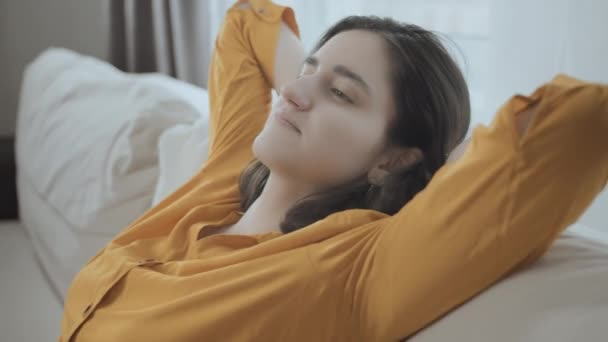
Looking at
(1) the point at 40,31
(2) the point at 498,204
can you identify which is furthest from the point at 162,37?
(2) the point at 498,204

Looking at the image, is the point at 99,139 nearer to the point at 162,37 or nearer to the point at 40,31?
the point at 162,37

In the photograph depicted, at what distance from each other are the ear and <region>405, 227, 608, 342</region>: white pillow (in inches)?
11.0

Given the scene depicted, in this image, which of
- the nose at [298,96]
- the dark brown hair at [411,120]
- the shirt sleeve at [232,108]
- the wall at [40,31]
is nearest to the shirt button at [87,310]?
the shirt sleeve at [232,108]

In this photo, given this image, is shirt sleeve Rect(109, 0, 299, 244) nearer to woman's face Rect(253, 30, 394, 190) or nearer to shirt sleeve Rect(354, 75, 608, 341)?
woman's face Rect(253, 30, 394, 190)

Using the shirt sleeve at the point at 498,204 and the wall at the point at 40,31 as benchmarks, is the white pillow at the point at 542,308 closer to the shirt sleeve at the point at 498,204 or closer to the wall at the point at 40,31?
the shirt sleeve at the point at 498,204

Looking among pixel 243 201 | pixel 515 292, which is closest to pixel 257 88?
pixel 243 201

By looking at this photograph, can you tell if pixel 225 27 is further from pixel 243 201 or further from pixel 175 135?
pixel 243 201

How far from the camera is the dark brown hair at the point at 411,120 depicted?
1.08m

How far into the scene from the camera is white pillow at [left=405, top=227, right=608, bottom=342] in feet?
2.51

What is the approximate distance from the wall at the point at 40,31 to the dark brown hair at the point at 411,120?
290 centimetres

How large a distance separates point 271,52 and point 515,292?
81cm

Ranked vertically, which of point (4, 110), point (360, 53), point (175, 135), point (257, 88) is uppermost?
point (360, 53)

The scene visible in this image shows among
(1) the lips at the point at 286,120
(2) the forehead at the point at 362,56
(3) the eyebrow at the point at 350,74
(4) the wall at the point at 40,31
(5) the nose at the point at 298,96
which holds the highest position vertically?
(2) the forehead at the point at 362,56

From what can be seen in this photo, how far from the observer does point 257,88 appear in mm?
1494
